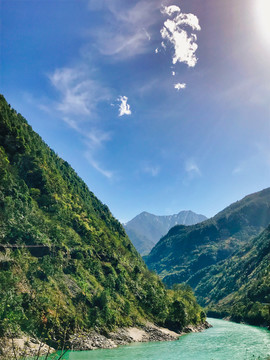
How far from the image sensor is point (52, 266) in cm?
9288

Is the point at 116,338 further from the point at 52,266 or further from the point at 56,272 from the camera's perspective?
the point at 52,266

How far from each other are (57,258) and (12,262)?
71.1 ft

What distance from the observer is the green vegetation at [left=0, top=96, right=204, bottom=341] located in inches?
2857

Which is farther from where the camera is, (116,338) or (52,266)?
(52,266)

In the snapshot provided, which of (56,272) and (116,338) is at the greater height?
(56,272)

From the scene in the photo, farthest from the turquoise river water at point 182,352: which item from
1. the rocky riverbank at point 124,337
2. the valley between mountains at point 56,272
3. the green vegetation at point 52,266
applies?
the green vegetation at point 52,266

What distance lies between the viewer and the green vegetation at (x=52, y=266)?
72562mm

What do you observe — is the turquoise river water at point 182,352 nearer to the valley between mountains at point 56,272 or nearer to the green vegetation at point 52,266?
the valley between mountains at point 56,272

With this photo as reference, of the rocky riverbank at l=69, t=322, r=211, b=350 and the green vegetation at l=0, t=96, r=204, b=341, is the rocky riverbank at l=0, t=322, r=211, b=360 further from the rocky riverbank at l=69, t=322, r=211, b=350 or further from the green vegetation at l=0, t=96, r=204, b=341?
the green vegetation at l=0, t=96, r=204, b=341

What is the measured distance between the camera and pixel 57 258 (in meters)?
101

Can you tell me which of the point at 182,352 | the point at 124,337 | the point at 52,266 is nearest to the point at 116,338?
the point at 124,337

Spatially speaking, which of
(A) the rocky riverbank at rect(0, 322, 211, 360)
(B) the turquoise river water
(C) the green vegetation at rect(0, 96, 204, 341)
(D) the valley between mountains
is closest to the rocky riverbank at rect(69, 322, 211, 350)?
(A) the rocky riverbank at rect(0, 322, 211, 360)

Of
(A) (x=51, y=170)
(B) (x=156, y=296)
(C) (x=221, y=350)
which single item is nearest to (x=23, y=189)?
(A) (x=51, y=170)

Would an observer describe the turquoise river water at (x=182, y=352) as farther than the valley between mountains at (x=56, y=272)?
No
